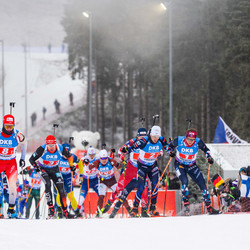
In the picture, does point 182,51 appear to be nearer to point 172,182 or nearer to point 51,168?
point 172,182

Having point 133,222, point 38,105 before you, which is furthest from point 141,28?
point 133,222

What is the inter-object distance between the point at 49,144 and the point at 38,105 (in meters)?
63.8

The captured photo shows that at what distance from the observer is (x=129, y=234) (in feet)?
28.0

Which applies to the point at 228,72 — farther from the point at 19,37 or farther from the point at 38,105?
the point at 19,37

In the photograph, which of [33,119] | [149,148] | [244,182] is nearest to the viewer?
[149,148]

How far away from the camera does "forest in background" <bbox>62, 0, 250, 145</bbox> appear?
37.8 metres

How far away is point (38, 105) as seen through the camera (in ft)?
247

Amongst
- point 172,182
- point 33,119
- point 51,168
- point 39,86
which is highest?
point 39,86

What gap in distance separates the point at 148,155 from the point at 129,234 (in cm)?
393

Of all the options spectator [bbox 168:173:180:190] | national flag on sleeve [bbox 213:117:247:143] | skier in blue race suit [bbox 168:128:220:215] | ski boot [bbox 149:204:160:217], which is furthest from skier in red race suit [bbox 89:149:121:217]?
national flag on sleeve [bbox 213:117:247:143]

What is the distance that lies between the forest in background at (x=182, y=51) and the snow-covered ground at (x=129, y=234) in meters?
25.7

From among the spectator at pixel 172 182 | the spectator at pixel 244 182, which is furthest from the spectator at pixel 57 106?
the spectator at pixel 244 182

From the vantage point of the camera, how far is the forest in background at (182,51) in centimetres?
3784

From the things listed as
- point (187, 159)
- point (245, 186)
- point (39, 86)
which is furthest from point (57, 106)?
point (187, 159)
